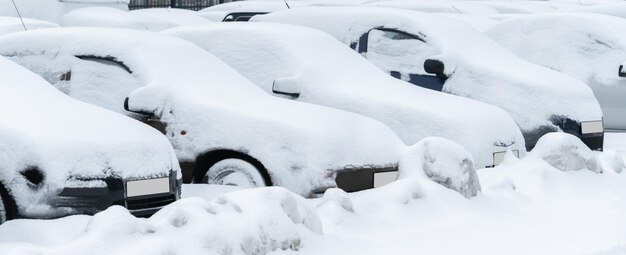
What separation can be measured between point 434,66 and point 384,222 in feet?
13.2

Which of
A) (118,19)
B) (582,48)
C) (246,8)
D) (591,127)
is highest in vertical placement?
A: (582,48)

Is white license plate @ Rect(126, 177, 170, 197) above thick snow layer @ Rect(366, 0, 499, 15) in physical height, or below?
above

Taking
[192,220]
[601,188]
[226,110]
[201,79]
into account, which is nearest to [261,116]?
[226,110]

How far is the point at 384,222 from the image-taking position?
7.37 m

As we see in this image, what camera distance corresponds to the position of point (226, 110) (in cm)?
800

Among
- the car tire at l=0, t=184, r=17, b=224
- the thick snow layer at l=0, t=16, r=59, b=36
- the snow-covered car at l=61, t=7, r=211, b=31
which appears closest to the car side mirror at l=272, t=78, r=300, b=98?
the car tire at l=0, t=184, r=17, b=224

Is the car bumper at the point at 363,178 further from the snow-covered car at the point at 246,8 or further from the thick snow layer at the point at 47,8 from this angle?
the snow-covered car at the point at 246,8

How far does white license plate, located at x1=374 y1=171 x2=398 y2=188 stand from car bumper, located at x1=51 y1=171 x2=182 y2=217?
1.78 m

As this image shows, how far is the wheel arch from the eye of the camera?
789 cm

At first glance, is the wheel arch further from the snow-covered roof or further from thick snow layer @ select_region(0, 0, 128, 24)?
thick snow layer @ select_region(0, 0, 128, 24)

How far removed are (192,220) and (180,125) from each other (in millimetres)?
2094

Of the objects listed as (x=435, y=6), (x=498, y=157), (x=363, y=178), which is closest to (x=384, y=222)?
(x=363, y=178)

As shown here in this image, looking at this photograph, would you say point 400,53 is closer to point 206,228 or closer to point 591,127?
point 591,127

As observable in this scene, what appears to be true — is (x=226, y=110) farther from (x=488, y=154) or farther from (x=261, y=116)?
(x=488, y=154)
